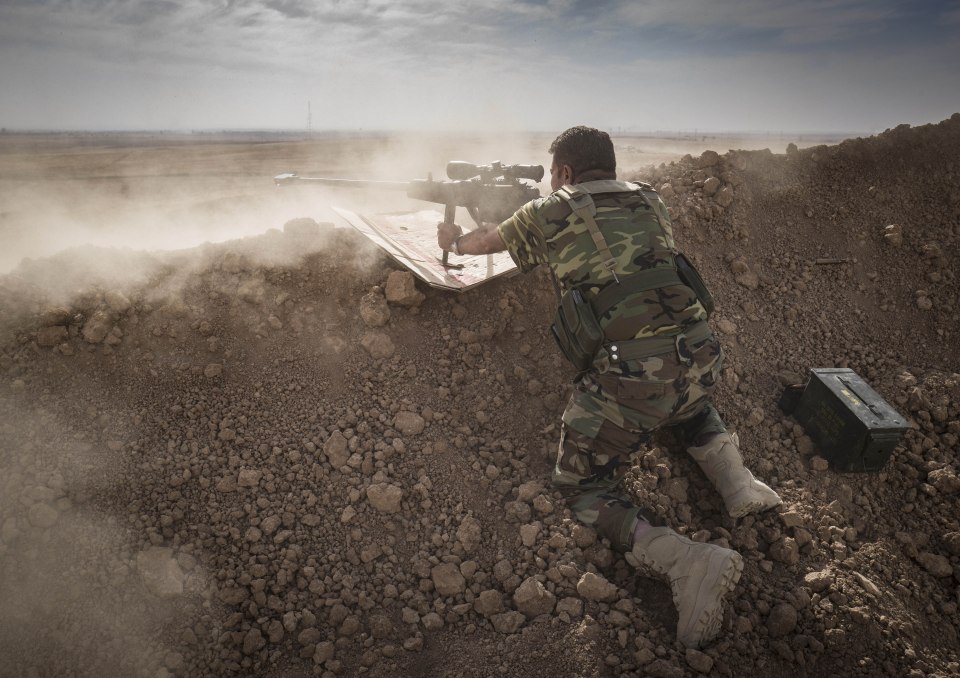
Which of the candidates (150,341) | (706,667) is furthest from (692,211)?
(150,341)

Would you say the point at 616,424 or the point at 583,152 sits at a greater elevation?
the point at 583,152

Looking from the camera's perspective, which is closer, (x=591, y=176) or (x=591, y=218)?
(x=591, y=218)

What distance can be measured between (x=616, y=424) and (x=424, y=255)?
77.4 inches

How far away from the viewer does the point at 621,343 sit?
8.84 feet

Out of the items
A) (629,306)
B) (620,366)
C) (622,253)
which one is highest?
(622,253)

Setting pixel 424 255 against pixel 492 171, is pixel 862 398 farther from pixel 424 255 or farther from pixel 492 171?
pixel 424 255

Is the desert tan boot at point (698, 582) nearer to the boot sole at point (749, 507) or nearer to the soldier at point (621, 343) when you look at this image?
the soldier at point (621, 343)

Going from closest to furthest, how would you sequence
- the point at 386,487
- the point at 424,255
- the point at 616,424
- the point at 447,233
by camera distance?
the point at 616,424, the point at 386,487, the point at 447,233, the point at 424,255

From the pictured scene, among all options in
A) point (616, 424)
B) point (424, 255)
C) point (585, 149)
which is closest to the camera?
point (616, 424)

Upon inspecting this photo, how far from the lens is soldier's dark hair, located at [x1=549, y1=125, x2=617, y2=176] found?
291 cm

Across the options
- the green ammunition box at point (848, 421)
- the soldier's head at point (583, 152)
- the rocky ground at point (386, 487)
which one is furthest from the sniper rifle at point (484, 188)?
the green ammunition box at point (848, 421)

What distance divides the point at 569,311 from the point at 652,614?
149cm

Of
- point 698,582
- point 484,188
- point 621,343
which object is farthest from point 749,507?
point 484,188

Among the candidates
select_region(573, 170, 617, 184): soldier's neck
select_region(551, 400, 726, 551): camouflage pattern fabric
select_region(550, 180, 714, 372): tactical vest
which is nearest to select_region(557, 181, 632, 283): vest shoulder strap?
select_region(550, 180, 714, 372): tactical vest
